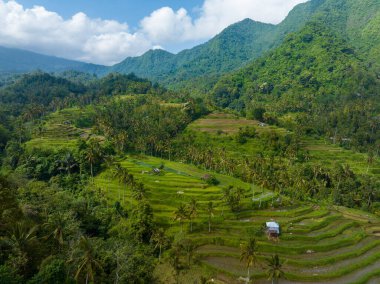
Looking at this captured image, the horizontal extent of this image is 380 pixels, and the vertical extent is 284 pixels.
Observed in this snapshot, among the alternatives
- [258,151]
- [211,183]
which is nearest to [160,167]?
[211,183]

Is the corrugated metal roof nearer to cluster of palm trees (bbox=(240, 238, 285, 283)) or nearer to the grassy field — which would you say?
the grassy field

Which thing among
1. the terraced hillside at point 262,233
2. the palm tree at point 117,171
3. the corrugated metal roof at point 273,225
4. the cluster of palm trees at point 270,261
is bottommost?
the terraced hillside at point 262,233

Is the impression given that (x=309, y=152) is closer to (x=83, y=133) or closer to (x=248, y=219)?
(x=248, y=219)

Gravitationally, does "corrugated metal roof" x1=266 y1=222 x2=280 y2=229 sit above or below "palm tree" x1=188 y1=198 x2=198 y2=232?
below

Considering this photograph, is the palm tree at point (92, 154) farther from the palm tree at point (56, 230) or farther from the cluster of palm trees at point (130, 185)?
the palm tree at point (56, 230)

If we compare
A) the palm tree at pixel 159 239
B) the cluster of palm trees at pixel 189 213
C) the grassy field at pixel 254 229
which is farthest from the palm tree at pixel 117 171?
the palm tree at pixel 159 239

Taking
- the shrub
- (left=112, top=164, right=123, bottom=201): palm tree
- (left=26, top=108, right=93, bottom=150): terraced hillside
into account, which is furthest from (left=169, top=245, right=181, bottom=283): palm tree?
(left=26, top=108, right=93, bottom=150): terraced hillside
